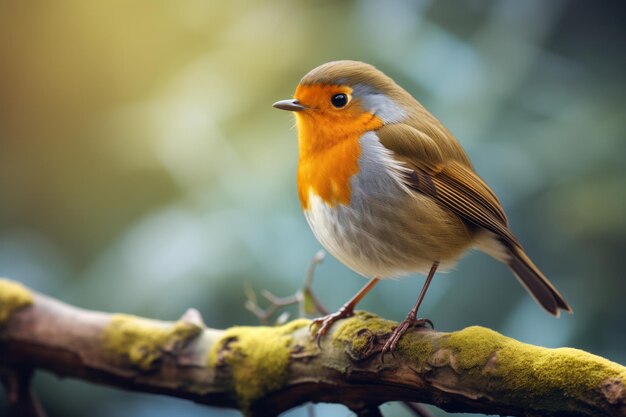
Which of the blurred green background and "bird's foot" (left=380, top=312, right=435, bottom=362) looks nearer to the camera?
"bird's foot" (left=380, top=312, right=435, bottom=362)

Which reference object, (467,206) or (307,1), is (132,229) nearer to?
(307,1)

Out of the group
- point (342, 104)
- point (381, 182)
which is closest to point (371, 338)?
point (381, 182)

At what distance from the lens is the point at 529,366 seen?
1.41 metres

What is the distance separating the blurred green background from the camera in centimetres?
263

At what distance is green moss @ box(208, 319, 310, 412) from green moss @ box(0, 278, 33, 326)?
2.53ft

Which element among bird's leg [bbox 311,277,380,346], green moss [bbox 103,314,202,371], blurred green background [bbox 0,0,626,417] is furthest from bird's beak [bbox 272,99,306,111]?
blurred green background [bbox 0,0,626,417]

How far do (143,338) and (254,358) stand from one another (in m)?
0.40


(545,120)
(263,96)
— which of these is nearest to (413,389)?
(545,120)

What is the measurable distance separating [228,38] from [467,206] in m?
1.80

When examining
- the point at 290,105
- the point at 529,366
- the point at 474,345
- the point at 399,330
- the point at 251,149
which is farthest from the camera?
the point at 251,149

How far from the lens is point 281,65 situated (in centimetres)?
312

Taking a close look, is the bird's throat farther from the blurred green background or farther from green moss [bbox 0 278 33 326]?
green moss [bbox 0 278 33 326]

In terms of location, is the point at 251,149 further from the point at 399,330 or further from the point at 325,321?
the point at 399,330

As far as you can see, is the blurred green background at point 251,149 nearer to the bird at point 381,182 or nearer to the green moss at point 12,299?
the green moss at point 12,299
